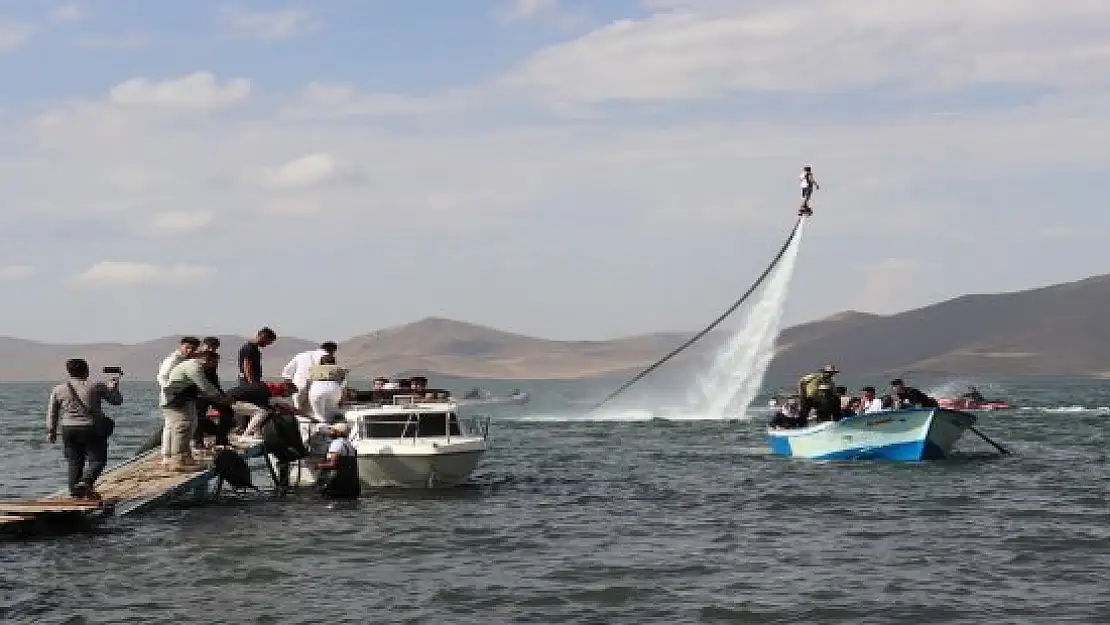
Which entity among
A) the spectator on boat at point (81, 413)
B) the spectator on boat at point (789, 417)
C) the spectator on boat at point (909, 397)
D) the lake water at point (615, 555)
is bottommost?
the lake water at point (615, 555)

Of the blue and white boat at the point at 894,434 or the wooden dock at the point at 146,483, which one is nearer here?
the wooden dock at the point at 146,483

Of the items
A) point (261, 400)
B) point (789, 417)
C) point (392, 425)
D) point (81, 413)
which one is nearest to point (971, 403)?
point (789, 417)

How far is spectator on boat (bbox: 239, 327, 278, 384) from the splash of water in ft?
103

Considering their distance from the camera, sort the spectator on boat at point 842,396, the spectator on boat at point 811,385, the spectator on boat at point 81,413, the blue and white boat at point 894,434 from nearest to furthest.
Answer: the spectator on boat at point 81,413 < the blue and white boat at point 894,434 < the spectator on boat at point 811,385 < the spectator on boat at point 842,396

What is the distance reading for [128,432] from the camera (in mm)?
78938

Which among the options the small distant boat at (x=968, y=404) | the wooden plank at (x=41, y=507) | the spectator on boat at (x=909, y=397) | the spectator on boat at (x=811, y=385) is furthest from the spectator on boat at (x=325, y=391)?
the small distant boat at (x=968, y=404)

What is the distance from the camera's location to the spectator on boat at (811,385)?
145 feet

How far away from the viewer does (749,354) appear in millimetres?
72625

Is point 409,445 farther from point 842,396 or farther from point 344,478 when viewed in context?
point 842,396

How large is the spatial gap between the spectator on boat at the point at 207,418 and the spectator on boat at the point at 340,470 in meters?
2.29

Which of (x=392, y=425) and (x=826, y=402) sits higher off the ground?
(x=392, y=425)

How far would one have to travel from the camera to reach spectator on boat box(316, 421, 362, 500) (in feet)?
106

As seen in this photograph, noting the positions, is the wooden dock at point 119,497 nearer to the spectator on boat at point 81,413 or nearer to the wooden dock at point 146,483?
the wooden dock at point 146,483

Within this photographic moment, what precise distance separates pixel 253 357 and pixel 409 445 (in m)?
4.83
